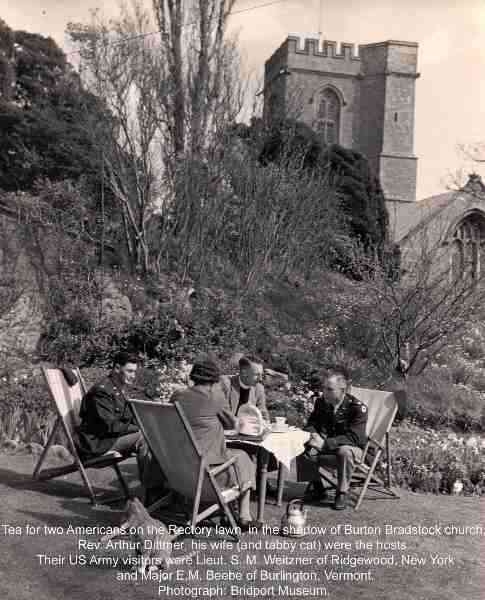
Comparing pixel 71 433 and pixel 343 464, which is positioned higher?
pixel 71 433

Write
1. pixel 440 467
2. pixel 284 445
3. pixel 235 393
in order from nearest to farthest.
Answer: pixel 284 445 → pixel 235 393 → pixel 440 467

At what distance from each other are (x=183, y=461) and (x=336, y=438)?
1.57 meters

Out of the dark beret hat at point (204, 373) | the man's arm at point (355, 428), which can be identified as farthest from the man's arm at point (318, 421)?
the dark beret hat at point (204, 373)

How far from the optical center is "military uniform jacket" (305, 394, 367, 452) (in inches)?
229

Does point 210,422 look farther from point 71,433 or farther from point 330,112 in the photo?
point 330,112

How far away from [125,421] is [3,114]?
17.0m

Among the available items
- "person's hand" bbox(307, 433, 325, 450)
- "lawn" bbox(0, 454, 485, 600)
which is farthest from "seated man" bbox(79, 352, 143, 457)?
"person's hand" bbox(307, 433, 325, 450)

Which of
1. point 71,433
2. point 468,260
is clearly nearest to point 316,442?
point 71,433

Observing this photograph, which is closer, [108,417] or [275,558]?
[275,558]

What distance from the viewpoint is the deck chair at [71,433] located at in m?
5.60

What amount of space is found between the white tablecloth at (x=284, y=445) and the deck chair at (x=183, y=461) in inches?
15.4

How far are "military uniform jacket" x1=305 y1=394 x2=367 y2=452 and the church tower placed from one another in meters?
36.0

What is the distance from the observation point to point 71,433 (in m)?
5.93

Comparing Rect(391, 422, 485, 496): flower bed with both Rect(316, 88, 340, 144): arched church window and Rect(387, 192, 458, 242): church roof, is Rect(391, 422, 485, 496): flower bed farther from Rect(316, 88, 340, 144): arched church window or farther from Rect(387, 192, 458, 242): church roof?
Rect(316, 88, 340, 144): arched church window
